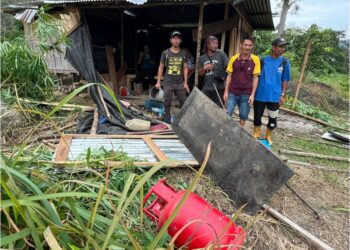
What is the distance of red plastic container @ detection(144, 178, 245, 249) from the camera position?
179 cm

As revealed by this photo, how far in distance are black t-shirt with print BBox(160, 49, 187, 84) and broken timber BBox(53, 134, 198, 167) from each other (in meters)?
1.23

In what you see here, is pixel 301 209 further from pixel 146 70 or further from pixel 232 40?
pixel 146 70

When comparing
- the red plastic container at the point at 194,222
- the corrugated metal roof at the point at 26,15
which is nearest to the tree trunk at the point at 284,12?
the corrugated metal roof at the point at 26,15

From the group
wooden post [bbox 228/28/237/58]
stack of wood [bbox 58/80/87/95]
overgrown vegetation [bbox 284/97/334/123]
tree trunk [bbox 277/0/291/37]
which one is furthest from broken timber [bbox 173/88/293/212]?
tree trunk [bbox 277/0/291/37]

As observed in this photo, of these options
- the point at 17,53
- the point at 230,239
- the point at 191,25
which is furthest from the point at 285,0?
the point at 230,239

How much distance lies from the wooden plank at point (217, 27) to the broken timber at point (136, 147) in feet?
11.0

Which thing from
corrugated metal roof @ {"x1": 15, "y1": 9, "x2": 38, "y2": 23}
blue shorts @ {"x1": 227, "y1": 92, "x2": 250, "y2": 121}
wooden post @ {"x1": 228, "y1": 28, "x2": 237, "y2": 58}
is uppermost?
corrugated metal roof @ {"x1": 15, "y1": 9, "x2": 38, "y2": 23}

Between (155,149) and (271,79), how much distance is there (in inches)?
80.8

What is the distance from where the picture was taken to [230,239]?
5.95 feet

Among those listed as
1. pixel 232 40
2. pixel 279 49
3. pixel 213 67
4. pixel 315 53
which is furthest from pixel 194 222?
pixel 315 53

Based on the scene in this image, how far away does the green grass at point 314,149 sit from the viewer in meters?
4.79

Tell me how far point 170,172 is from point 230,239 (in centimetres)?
136

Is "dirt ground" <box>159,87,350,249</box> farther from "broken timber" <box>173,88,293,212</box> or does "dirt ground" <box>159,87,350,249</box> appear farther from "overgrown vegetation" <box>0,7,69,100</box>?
"overgrown vegetation" <box>0,7,69,100</box>

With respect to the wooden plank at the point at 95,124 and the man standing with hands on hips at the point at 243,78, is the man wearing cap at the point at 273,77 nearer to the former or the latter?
the man standing with hands on hips at the point at 243,78
